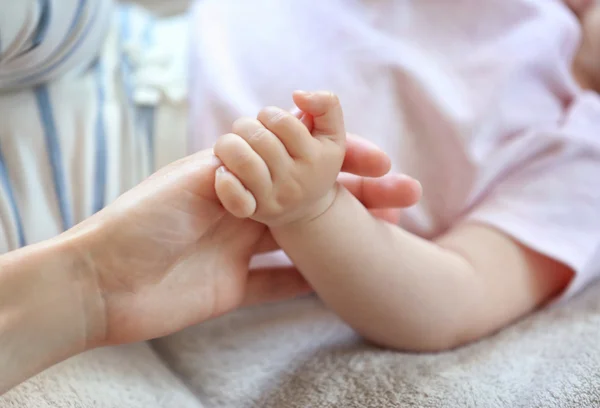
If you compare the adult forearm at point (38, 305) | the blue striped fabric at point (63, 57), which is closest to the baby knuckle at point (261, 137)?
the adult forearm at point (38, 305)

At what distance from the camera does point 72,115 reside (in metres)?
0.58

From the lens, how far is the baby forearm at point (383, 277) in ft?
1.63

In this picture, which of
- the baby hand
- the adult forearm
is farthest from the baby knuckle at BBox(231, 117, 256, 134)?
the adult forearm

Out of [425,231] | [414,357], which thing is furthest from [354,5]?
[414,357]

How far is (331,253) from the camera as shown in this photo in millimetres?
501

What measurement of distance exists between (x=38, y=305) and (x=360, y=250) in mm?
254

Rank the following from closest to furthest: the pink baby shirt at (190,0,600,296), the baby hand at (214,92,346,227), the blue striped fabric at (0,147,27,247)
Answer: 1. the baby hand at (214,92,346,227)
2. the blue striped fabric at (0,147,27,247)
3. the pink baby shirt at (190,0,600,296)

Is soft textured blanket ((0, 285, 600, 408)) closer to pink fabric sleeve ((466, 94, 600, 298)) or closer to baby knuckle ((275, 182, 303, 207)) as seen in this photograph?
pink fabric sleeve ((466, 94, 600, 298))

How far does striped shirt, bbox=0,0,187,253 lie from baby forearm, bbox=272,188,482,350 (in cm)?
19

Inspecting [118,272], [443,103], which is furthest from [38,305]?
[443,103]

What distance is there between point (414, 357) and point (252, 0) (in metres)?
0.44

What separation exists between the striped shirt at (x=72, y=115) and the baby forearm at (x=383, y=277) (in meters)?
0.19

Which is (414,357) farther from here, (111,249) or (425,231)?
(111,249)

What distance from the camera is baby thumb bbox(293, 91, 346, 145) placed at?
0.44 meters
